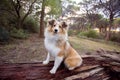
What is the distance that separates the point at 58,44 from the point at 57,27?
0.61 feet

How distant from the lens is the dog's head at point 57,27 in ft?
4.81

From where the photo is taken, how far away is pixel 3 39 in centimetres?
456

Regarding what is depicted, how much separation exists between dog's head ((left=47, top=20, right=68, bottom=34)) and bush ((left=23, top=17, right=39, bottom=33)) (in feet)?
16.6

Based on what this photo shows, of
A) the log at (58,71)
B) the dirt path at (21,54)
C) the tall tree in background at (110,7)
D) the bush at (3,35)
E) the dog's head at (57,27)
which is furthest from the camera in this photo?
the tall tree in background at (110,7)

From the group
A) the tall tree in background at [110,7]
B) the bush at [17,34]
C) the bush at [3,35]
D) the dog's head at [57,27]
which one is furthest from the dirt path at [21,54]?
the tall tree in background at [110,7]

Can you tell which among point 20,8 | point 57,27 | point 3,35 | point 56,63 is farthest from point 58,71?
point 20,8

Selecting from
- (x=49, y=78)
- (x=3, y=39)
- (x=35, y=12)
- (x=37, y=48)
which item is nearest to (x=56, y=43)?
(x=49, y=78)

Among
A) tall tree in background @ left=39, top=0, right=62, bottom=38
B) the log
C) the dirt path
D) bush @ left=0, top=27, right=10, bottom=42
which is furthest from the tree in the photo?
the log

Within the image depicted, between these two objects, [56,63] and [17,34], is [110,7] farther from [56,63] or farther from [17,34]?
[56,63]

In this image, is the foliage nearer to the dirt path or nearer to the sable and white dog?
the dirt path

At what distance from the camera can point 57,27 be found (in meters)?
1.46

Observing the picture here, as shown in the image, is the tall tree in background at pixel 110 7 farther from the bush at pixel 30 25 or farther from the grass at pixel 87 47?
the bush at pixel 30 25

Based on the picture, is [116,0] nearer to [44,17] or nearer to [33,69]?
[44,17]

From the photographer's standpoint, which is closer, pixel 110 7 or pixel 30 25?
pixel 30 25
